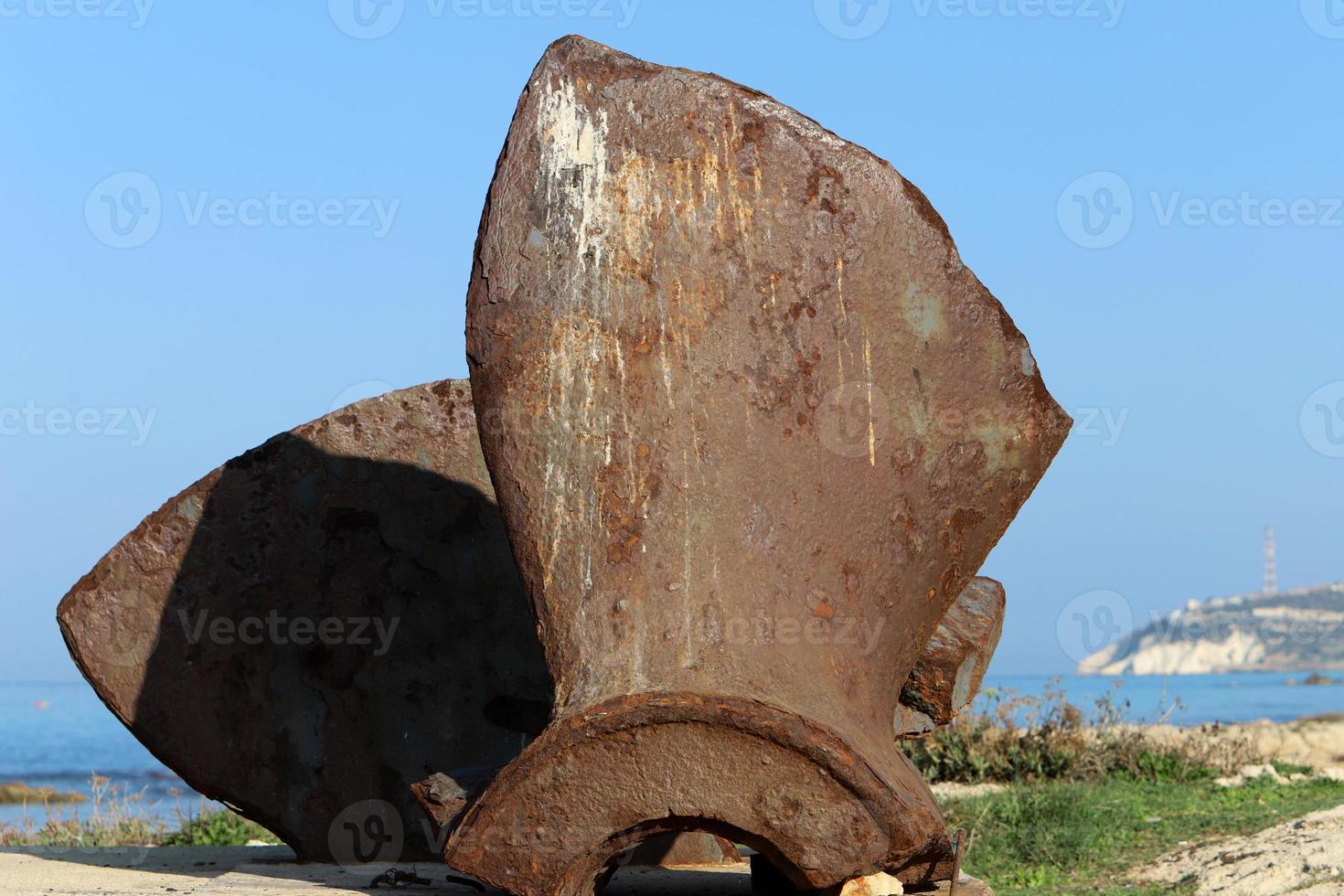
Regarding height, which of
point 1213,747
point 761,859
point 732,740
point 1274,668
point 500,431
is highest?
point 500,431

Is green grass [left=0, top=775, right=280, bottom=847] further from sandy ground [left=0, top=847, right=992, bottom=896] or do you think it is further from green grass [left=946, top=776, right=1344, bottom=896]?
green grass [left=946, top=776, right=1344, bottom=896]

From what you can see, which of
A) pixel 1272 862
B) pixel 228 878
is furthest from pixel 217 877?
pixel 1272 862

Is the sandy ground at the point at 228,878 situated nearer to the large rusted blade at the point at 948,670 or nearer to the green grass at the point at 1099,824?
the large rusted blade at the point at 948,670

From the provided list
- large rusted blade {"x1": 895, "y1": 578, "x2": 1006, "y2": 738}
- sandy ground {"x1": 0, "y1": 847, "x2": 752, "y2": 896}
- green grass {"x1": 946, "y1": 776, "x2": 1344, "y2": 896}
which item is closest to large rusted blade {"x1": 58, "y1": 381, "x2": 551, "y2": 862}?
sandy ground {"x1": 0, "y1": 847, "x2": 752, "y2": 896}

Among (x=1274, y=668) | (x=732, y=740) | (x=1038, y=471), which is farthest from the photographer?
(x=1274, y=668)

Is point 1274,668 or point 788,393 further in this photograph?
point 1274,668

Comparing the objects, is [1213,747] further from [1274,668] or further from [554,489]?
[1274,668]

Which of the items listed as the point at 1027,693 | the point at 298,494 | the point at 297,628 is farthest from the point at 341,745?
the point at 1027,693

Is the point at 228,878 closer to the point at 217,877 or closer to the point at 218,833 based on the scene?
the point at 217,877

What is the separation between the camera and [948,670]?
4180 mm

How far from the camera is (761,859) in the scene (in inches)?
155

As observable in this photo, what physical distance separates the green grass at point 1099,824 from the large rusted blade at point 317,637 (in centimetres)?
252

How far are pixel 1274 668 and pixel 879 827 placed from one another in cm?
9879

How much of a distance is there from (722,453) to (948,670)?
3.62ft
